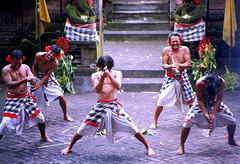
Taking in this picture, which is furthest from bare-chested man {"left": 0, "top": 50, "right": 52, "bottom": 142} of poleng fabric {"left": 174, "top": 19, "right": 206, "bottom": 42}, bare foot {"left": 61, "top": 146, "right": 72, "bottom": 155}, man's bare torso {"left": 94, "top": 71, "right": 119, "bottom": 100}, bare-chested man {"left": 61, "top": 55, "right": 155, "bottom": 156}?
poleng fabric {"left": 174, "top": 19, "right": 206, "bottom": 42}

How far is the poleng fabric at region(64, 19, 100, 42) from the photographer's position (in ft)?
38.0

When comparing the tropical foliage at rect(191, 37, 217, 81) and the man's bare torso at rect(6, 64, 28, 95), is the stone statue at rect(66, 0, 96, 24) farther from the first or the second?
the man's bare torso at rect(6, 64, 28, 95)

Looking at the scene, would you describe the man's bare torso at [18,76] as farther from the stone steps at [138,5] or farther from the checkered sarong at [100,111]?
the stone steps at [138,5]

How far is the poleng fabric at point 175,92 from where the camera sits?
7672 millimetres

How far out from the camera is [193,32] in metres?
11.5

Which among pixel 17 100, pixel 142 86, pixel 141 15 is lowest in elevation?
pixel 142 86

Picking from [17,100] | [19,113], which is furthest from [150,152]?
[17,100]

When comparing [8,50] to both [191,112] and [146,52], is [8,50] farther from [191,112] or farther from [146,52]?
[191,112]

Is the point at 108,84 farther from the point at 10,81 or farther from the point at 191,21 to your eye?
the point at 191,21

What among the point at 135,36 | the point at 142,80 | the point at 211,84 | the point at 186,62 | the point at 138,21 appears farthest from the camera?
the point at 138,21

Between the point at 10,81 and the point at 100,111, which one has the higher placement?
the point at 10,81

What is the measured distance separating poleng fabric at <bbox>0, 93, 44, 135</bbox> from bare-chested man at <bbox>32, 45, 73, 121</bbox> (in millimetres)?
1069

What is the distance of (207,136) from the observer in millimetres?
6477

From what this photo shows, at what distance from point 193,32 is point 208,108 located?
18.4 ft
